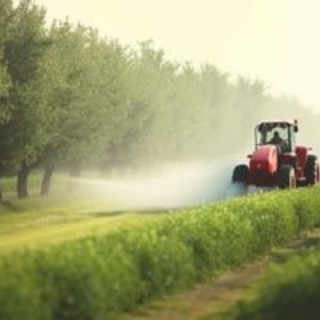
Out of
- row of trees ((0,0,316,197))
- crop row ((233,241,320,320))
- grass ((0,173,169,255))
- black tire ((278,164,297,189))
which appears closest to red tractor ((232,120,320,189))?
black tire ((278,164,297,189))

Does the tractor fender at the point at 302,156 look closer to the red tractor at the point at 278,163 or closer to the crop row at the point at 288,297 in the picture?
the red tractor at the point at 278,163

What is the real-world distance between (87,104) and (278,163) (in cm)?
1821

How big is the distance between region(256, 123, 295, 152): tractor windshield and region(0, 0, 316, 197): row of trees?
35.0ft

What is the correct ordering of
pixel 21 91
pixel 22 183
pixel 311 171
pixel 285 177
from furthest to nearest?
pixel 22 183, pixel 21 91, pixel 311 171, pixel 285 177

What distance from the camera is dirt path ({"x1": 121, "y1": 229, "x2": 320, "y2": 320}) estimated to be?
1573cm

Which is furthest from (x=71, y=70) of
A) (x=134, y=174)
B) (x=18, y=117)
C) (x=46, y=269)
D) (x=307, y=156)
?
(x=46, y=269)

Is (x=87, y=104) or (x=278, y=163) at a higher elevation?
(x=87, y=104)

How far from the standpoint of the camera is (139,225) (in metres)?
19.0

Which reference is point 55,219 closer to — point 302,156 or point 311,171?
point 302,156

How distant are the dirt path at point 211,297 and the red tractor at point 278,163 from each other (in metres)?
14.2

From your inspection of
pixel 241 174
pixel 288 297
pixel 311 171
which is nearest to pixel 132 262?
pixel 288 297

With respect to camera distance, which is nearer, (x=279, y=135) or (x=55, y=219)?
(x=55, y=219)

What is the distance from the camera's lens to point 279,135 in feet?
132

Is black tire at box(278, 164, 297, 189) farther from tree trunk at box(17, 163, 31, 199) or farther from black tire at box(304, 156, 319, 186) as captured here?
tree trunk at box(17, 163, 31, 199)
